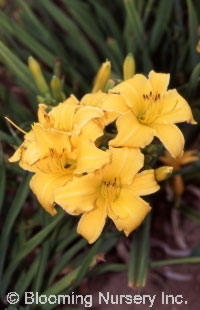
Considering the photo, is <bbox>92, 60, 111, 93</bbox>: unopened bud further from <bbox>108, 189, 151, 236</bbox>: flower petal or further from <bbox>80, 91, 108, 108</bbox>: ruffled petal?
<bbox>108, 189, 151, 236</bbox>: flower petal

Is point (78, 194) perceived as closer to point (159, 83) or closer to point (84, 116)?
point (84, 116)

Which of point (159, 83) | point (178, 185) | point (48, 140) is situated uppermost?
point (48, 140)

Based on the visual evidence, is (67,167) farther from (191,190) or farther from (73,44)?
(73,44)

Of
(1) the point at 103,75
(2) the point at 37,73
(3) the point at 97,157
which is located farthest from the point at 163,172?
(2) the point at 37,73

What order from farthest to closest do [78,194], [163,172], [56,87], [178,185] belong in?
[178,185], [56,87], [163,172], [78,194]

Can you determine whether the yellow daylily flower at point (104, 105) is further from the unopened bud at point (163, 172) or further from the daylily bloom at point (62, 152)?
the unopened bud at point (163, 172)

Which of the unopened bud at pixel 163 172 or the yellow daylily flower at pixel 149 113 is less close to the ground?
the yellow daylily flower at pixel 149 113

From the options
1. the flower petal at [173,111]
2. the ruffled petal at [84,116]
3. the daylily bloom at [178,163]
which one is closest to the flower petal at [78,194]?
the ruffled petal at [84,116]
